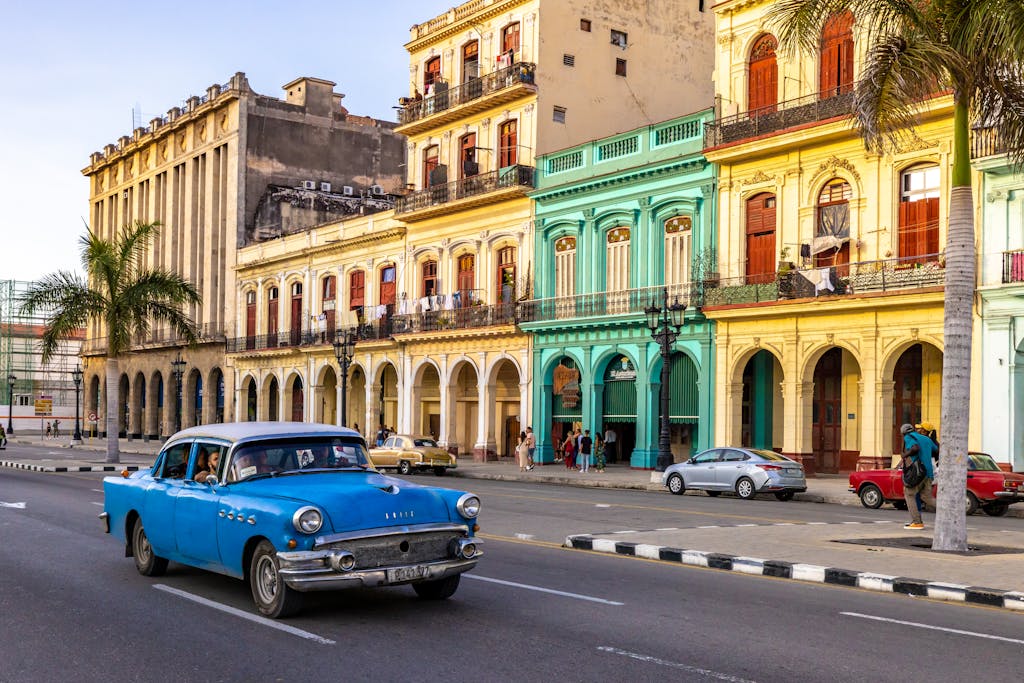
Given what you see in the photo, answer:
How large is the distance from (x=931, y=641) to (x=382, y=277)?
42398 millimetres

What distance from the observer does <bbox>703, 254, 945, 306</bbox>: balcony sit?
1121 inches

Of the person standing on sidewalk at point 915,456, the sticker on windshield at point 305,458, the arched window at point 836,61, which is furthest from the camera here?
the arched window at point 836,61

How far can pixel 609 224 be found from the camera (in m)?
38.2

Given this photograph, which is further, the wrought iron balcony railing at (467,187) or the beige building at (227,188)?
the beige building at (227,188)

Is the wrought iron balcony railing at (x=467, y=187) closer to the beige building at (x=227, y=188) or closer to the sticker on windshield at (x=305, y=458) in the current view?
the beige building at (x=227, y=188)

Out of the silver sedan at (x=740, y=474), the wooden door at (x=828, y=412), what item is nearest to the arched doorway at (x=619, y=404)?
the wooden door at (x=828, y=412)

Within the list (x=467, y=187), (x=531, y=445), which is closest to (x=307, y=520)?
(x=531, y=445)

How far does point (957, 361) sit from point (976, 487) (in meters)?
8.95

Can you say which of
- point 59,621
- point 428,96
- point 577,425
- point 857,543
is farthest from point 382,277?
point 59,621

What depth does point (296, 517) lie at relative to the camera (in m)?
8.60

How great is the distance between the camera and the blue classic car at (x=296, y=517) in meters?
8.68

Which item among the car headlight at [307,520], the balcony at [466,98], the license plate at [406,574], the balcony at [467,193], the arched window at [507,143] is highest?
the balcony at [466,98]

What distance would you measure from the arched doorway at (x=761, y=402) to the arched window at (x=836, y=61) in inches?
318

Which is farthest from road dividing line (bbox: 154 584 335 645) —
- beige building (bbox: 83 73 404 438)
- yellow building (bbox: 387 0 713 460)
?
beige building (bbox: 83 73 404 438)
